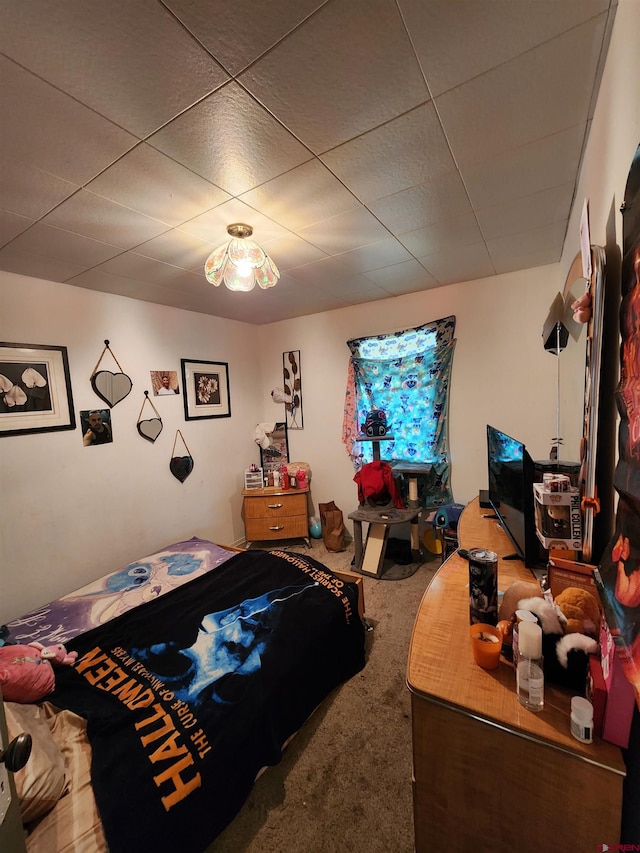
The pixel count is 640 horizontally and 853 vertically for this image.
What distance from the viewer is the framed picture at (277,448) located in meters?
4.08

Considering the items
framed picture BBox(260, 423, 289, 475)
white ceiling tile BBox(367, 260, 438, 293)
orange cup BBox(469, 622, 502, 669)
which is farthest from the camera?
framed picture BBox(260, 423, 289, 475)

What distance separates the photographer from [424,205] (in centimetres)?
168

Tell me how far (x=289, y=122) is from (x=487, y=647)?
1.76 m

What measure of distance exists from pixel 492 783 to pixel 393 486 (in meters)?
2.31

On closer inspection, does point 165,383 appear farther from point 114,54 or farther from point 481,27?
point 481,27

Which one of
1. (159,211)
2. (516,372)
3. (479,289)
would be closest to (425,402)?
(516,372)

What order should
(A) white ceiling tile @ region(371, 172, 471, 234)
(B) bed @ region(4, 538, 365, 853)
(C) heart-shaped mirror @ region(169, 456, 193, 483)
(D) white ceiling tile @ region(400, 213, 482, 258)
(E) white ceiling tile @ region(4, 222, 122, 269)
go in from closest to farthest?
(B) bed @ region(4, 538, 365, 853)
(A) white ceiling tile @ region(371, 172, 471, 234)
(E) white ceiling tile @ region(4, 222, 122, 269)
(D) white ceiling tile @ region(400, 213, 482, 258)
(C) heart-shaped mirror @ region(169, 456, 193, 483)

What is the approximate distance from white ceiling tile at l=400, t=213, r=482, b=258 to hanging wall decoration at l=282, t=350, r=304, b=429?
6.35ft

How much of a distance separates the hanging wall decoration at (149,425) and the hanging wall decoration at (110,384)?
0.19 metres

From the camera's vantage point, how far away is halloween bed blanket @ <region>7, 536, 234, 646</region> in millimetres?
1834

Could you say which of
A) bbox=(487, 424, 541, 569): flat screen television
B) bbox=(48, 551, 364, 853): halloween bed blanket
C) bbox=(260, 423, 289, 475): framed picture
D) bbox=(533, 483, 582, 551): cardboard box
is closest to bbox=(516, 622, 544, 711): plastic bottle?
bbox=(533, 483, 582, 551): cardboard box

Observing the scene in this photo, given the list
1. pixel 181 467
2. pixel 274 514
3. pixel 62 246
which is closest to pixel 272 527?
pixel 274 514

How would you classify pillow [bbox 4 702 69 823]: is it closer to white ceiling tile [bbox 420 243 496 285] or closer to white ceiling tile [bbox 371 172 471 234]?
white ceiling tile [bbox 371 172 471 234]

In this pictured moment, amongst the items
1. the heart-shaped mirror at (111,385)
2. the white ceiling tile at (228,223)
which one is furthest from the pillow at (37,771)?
the white ceiling tile at (228,223)
